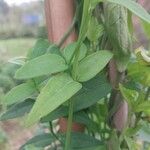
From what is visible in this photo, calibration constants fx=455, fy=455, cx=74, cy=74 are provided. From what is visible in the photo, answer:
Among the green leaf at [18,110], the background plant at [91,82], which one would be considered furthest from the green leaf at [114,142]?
the green leaf at [18,110]

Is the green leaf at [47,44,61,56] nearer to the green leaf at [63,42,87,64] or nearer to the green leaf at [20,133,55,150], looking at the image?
the green leaf at [63,42,87,64]

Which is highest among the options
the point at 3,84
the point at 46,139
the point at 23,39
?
the point at 46,139

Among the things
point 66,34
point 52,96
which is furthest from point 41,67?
point 66,34

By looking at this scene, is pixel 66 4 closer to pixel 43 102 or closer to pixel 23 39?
pixel 43 102

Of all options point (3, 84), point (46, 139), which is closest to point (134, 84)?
point (46, 139)

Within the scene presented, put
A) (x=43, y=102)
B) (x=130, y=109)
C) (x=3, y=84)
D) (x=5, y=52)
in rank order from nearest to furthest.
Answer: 1. (x=43, y=102)
2. (x=130, y=109)
3. (x=3, y=84)
4. (x=5, y=52)

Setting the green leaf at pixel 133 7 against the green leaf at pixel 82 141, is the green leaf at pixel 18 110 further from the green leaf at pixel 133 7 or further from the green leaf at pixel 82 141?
the green leaf at pixel 133 7

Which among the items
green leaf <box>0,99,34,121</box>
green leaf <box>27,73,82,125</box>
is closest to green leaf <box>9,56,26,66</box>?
green leaf <box>0,99,34,121</box>
